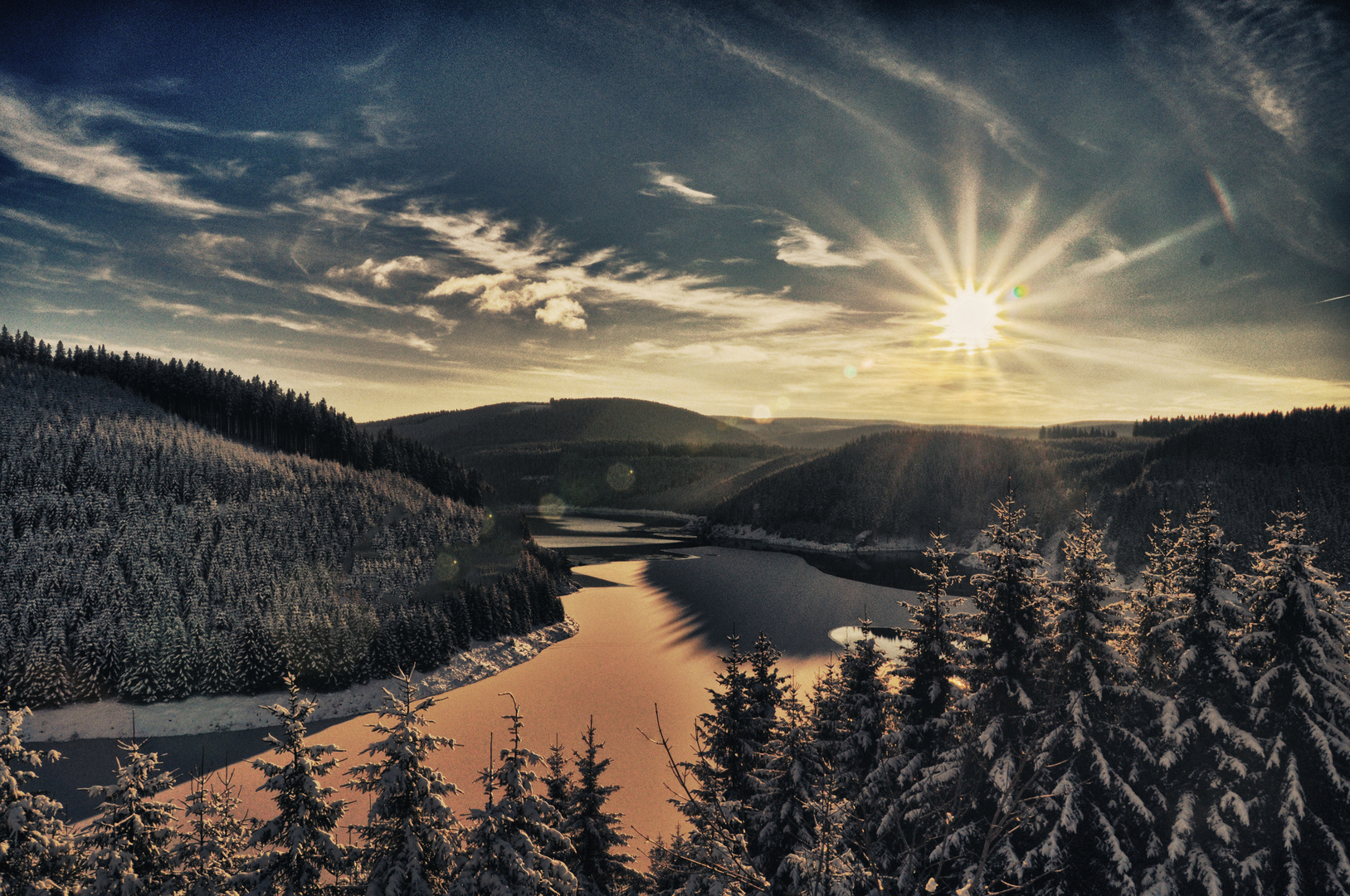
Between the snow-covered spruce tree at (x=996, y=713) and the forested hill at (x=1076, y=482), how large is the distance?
6249 cm

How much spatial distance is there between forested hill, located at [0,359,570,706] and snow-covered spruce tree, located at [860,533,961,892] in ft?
130

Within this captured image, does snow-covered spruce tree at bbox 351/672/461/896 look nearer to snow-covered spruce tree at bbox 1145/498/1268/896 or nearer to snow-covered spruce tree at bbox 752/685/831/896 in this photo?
snow-covered spruce tree at bbox 752/685/831/896

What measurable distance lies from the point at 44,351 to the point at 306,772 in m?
102

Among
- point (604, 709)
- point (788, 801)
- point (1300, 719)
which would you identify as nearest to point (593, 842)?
point (788, 801)

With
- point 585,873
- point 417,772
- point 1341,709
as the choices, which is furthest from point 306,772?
point 1341,709

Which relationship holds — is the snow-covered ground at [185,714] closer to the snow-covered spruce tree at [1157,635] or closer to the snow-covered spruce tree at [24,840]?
the snow-covered spruce tree at [24,840]

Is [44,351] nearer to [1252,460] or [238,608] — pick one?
[238,608]

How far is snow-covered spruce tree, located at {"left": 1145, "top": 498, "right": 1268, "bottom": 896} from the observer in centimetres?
1372

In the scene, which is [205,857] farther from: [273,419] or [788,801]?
[273,419]

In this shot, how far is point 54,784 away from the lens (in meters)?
31.9

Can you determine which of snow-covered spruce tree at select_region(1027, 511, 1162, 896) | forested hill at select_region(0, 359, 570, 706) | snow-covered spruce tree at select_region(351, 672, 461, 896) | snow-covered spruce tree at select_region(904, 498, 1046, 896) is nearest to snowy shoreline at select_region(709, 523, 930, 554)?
forested hill at select_region(0, 359, 570, 706)

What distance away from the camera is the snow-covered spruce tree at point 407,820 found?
1242 cm

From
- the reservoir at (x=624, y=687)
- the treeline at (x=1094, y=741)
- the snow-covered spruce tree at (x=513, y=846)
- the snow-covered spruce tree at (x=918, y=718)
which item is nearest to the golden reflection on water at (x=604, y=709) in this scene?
the reservoir at (x=624, y=687)

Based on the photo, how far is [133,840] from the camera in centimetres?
1243
